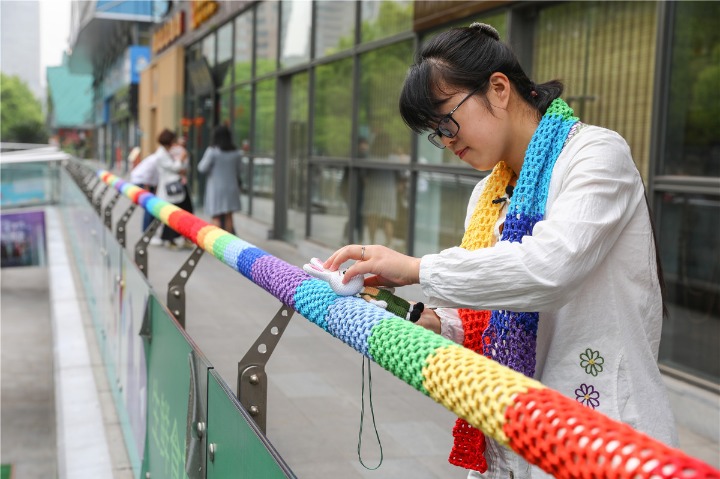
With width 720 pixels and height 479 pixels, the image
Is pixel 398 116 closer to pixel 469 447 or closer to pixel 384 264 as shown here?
pixel 469 447

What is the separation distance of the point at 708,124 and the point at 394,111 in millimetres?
4534

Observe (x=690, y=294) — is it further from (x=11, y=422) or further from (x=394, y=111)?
(x=11, y=422)

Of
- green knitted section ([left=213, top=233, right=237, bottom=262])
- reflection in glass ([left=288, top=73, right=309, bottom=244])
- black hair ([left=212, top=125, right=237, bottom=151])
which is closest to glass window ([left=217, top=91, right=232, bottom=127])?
reflection in glass ([left=288, top=73, right=309, bottom=244])

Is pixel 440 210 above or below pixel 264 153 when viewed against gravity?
below

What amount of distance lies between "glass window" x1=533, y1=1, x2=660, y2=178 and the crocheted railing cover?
177 inches

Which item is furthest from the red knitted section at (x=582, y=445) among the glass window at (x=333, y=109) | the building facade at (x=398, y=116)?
the glass window at (x=333, y=109)

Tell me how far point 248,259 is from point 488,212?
0.74 meters

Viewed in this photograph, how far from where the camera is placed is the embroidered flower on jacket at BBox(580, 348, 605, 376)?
1.60m

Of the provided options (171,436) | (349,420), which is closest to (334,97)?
(349,420)

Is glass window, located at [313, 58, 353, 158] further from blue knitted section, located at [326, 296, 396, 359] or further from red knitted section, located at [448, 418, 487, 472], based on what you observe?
blue knitted section, located at [326, 296, 396, 359]

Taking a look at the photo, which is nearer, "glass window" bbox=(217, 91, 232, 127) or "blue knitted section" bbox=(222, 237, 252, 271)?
"blue knitted section" bbox=(222, 237, 252, 271)

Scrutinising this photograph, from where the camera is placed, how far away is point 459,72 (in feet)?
5.59

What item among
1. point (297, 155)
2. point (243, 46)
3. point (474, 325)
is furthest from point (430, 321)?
point (243, 46)

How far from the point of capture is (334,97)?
1141cm
